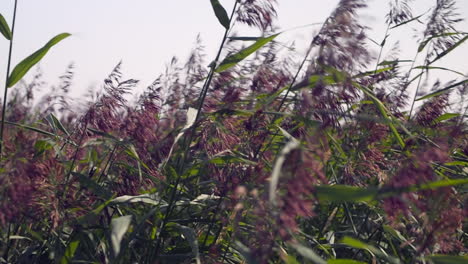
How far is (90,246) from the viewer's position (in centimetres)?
232

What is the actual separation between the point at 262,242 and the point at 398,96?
1913 mm

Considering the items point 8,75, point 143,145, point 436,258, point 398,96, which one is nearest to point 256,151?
point 143,145

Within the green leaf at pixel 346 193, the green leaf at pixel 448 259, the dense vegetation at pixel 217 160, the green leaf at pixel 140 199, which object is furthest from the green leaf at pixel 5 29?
the green leaf at pixel 448 259

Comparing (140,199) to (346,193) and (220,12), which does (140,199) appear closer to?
(220,12)

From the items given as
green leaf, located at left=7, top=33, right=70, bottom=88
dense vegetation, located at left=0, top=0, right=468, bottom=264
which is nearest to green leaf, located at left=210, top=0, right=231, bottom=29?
dense vegetation, located at left=0, top=0, right=468, bottom=264

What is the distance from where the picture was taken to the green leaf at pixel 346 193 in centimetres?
121

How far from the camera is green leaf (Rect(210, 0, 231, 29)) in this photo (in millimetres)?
2102

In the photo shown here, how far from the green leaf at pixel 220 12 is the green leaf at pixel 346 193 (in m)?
0.99

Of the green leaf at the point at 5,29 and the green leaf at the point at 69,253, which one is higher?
the green leaf at the point at 5,29

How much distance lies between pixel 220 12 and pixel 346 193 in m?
1.06

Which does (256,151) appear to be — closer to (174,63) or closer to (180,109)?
(180,109)

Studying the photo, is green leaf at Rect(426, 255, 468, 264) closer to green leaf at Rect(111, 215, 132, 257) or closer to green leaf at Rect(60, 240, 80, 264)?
green leaf at Rect(111, 215, 132, 257)

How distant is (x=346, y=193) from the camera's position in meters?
1.29

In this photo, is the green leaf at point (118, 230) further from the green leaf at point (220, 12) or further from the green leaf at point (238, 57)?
the green leaf at point (220, 12)
